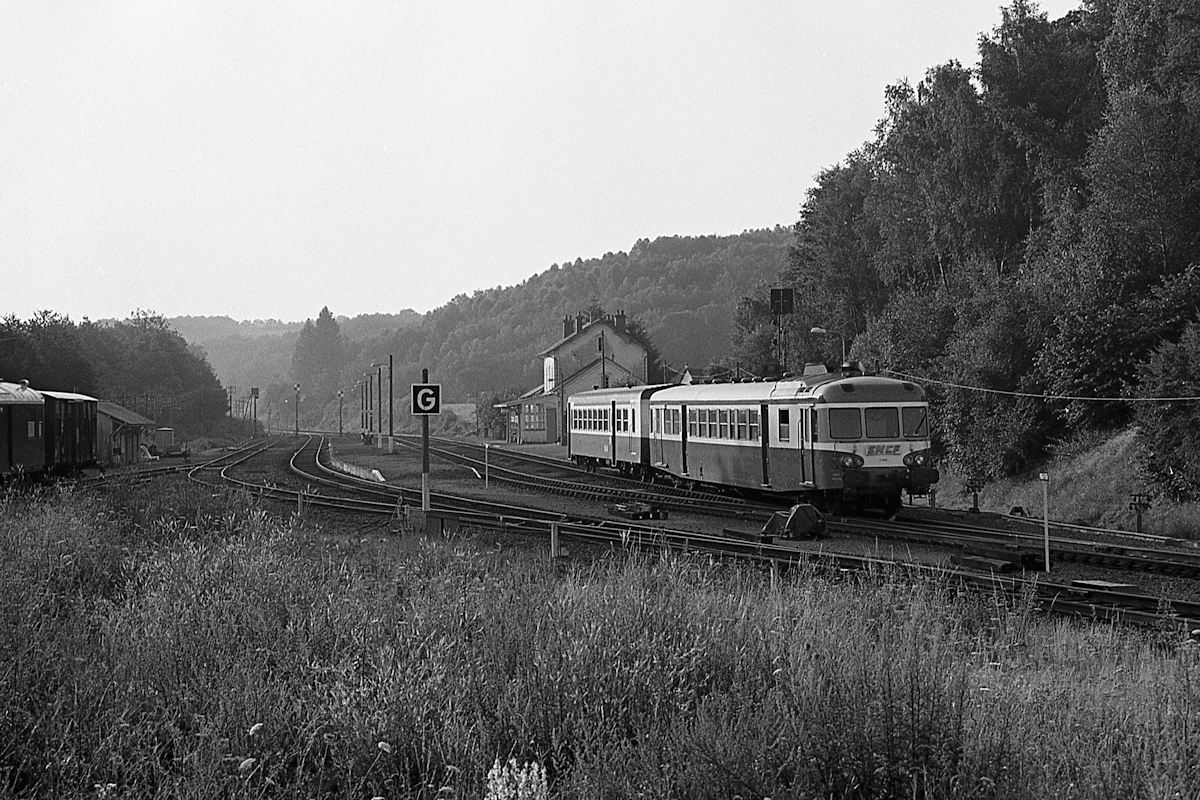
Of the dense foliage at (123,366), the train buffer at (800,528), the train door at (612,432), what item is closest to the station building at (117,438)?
the dense foliage at (123,366)

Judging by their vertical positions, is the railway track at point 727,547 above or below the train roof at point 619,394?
below

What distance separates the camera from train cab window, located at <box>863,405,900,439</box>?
69.9 ft

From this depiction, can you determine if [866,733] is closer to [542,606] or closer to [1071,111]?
[542,606]

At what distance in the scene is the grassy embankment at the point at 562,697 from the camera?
549 centimetres

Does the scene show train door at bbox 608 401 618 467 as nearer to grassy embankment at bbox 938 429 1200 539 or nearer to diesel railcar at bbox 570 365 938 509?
diesel railcar at bbox 570 365 938 509

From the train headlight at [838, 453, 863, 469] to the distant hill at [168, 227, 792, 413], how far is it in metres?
95.6

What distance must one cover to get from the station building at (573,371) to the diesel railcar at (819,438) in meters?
42.4

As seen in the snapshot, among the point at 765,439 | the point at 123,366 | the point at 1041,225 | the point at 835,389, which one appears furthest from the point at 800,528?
the point at 123,366

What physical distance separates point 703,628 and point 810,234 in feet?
178

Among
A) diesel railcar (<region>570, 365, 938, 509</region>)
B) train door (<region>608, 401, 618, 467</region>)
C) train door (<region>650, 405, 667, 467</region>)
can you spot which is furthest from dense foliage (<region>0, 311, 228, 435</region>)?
diesel railcar (<region>570, 365, 938, 509</region>)

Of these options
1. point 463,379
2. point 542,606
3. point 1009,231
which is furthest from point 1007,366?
point 463,379

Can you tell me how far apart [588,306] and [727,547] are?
116751mm

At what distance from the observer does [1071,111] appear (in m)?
37.2

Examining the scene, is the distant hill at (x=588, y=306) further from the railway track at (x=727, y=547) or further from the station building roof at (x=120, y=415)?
the railway track at (x=727, y=547)
